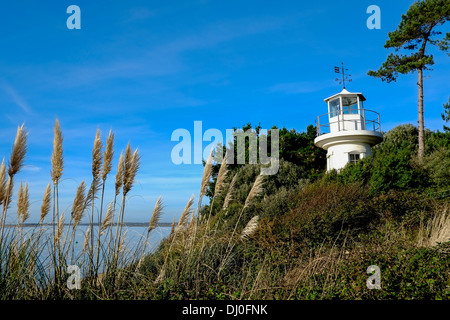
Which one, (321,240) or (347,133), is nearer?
(321,240)

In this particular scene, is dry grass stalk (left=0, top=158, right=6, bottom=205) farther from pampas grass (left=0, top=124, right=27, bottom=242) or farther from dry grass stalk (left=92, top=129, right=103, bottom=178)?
dry grass stalk (left=92, top=129, right=103, bottom=178)

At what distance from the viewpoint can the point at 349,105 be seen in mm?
17062

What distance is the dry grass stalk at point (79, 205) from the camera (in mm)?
4461

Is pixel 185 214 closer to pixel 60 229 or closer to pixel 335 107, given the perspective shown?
pixel 60 229

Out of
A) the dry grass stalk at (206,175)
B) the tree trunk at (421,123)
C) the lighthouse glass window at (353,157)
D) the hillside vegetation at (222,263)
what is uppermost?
the tree trunk at (421,123)

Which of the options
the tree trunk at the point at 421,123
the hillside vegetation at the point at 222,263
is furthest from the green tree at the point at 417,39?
the hillside vegetation at the point at 222,263

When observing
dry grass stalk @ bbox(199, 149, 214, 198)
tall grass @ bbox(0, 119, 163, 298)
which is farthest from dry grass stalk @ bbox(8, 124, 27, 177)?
dry grass stalk @ bbox(199, 149, 214, 198)

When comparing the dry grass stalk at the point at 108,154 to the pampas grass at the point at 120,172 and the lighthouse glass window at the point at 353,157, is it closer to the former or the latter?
the pampas grass at the point at 120,172

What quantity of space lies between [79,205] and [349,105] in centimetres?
1499

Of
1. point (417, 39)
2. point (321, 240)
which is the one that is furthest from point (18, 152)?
point (417, 39)

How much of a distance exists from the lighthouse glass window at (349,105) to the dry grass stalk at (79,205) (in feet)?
48.2
